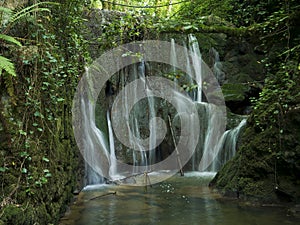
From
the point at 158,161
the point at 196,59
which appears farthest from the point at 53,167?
the point at 196,59

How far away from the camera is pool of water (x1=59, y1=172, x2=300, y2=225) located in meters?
4.78

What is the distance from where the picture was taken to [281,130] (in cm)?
532

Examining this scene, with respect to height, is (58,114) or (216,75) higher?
(216,75)

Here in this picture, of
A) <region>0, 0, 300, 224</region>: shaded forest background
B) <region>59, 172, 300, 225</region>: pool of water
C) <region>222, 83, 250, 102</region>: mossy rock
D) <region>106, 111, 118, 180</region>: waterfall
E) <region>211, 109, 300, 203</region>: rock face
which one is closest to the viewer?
<region>0, 0, 300, 224</region>: shaded forest background

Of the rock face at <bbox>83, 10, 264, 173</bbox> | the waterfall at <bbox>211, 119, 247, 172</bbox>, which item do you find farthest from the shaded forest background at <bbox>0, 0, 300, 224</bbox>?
the rock face at <bbox>83, 10, 264, 173</bbox>

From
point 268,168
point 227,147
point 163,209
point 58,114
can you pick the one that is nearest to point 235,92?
point 227,147

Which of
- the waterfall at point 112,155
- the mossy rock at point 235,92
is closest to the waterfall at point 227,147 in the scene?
the mossy rock at point 235,92

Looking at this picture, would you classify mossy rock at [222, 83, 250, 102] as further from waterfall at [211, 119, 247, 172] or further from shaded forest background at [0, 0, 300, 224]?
shaded forest background at [0, 0, 300, 224]

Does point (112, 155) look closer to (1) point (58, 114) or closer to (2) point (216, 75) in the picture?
(1) point (58, 114)

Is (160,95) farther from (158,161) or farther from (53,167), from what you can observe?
(53,167)

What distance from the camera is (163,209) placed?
5426 mm

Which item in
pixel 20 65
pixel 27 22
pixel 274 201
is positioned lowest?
pixel 274 201

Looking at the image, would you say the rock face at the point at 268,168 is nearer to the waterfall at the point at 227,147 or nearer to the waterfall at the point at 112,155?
the waterfall at the point at 227,147

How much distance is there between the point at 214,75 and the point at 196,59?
0.97 metres
